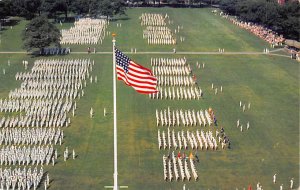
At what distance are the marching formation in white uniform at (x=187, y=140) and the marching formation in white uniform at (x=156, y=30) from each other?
50.7 meters

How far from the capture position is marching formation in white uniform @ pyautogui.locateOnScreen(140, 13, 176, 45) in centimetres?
10119

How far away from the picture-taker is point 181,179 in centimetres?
4178

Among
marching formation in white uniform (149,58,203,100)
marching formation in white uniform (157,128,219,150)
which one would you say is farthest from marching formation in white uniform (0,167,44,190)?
marching formation in white uniform (149,58,203,100)

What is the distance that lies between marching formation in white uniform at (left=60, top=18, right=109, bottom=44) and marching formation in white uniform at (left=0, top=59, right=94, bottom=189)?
64.5 feet

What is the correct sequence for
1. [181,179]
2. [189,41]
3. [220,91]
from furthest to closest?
[189,41], [220,91], [181,179]

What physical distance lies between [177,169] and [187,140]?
21.3 ft

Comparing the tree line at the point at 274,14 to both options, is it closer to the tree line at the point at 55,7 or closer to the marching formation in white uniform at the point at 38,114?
the tree line at the point at 55,7

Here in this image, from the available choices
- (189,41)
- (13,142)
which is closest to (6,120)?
(13,142)

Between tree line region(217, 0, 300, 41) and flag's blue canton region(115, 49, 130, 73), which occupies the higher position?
flag's blue canton region(115, 49, 130, 73)

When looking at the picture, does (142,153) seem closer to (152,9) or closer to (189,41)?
(189,41)

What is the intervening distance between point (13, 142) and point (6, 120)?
6.17 metres

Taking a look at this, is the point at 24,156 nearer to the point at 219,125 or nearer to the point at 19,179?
the point at 19,179

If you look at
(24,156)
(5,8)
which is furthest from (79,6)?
(24,156)

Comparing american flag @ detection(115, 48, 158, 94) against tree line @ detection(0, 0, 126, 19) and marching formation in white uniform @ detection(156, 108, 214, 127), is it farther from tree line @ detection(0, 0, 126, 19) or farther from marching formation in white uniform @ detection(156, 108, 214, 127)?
tree line @ detection(0, 0, 126, 19)
